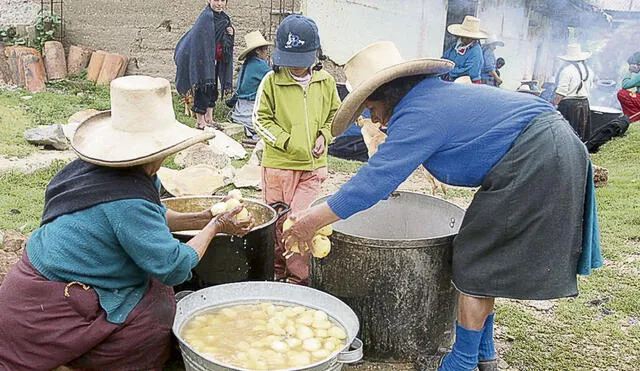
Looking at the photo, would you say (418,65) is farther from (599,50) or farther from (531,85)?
(599,50)

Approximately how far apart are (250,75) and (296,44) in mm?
5025

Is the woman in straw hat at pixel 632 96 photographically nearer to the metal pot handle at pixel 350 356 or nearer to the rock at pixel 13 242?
the metal pot handle at pixel 350 356

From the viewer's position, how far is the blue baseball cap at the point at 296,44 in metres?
4.26

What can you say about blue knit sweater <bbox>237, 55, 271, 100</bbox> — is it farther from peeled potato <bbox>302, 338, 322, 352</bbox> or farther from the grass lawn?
peeled potato <bbox>302, 338, 322, 352</bbox>

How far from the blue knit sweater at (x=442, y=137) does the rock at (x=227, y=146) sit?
555 centimetres

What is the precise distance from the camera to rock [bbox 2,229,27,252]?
4.27m

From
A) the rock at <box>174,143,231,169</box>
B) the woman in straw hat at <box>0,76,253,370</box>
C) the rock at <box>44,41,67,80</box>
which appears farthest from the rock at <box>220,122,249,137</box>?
the woman in straw hat at <box>0,76,253,370</box>

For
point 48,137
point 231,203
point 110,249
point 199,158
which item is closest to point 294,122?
point 231,203

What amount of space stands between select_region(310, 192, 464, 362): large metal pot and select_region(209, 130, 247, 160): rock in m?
5.00

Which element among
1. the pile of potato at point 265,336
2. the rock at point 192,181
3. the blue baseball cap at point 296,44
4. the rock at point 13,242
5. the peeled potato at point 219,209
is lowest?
the rock at point 192,181

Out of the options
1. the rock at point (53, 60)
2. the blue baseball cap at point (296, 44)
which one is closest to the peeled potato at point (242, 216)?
the blue baseball cap at point (296, 44)

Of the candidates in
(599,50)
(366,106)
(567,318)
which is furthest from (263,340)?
(599,50)

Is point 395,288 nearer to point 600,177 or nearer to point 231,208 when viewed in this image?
point 231,208

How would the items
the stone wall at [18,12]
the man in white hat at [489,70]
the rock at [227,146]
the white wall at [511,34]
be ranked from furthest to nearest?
the white wall at [511,34]
the stone wall at [18,12]
the man in white hat at [489,70]
the rock at [227,146]
